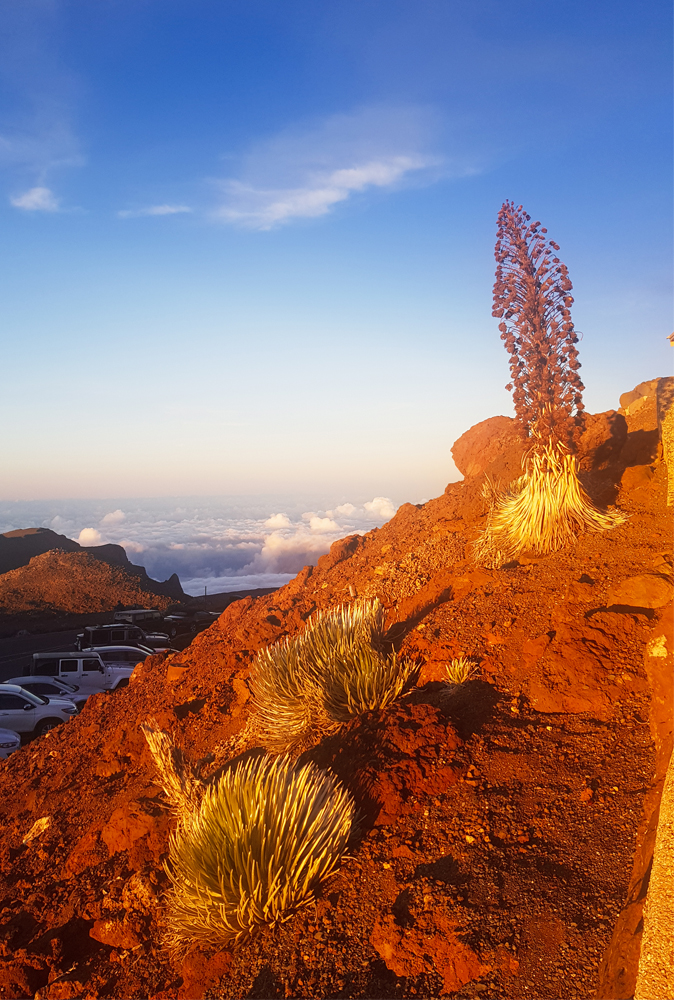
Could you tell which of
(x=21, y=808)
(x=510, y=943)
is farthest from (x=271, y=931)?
(x=21, y=808)

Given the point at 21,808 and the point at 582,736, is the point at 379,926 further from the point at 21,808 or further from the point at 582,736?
the point at 21,808

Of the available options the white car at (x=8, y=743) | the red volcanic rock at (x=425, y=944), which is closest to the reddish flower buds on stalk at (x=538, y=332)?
the red volcanic rock at (x=425, y=944)

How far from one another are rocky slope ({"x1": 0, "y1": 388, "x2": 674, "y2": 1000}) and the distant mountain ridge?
1038 inches

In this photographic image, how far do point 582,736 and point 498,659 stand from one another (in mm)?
1219

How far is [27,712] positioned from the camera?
1250 cm

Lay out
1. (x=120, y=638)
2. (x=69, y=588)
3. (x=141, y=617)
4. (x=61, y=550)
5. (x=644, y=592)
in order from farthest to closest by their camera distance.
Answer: (x=61, y=550) → (x=69, y=588) → (x=141, y=617) → (x=120, y=638) → (x=644, y=592)

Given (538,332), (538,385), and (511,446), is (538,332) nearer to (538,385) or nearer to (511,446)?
(538,385)

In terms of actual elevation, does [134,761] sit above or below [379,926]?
below

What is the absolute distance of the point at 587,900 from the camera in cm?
305

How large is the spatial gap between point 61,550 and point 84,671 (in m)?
20.2

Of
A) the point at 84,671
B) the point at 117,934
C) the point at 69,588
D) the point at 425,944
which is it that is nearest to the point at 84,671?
the point at 84,671

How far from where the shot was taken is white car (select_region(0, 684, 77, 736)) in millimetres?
12445

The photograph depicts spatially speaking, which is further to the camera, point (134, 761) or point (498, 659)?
point (134, 761)

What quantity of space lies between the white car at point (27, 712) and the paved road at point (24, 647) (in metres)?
7.44
